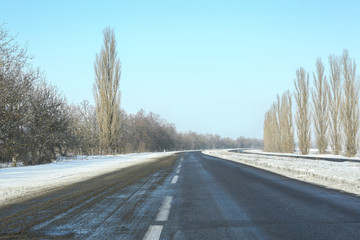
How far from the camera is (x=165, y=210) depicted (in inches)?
168

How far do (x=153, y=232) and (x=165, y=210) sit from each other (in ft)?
3.78

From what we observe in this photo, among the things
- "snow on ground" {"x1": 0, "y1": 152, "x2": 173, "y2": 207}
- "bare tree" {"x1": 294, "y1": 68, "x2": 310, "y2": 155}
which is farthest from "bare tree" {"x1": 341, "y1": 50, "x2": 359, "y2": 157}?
"snow on ground" {"x1": 0, "y1": 152, "x2": 173, "y2": 207}

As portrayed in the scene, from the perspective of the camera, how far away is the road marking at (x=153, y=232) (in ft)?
9.67

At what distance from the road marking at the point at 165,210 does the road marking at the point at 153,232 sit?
35 cm

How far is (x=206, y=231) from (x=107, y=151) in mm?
30423

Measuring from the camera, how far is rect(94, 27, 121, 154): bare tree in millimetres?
31828

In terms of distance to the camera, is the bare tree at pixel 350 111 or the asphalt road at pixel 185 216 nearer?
the asphalt road at pixel 185 216

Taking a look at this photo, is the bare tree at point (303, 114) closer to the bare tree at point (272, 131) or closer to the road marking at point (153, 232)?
the bare tree at point (272, 131)

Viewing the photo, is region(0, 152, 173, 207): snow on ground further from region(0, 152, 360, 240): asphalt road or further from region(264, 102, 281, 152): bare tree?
region(264, 102, 281, 152): bare tree

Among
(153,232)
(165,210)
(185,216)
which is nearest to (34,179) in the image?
(165,210)

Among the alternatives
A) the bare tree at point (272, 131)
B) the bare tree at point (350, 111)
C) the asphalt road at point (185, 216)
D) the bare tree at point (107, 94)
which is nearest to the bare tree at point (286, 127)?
the bare tree at point (272, 131)

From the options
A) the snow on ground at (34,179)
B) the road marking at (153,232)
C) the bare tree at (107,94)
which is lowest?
the snow on ground at (34,179)

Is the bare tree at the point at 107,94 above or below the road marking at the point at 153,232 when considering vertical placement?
above

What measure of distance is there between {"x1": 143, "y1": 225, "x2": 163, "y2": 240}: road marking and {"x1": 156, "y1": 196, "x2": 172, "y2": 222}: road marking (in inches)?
13.6
